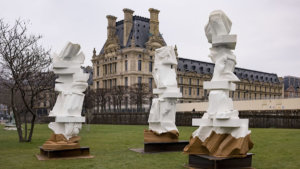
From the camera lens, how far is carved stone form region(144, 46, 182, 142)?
16406mm

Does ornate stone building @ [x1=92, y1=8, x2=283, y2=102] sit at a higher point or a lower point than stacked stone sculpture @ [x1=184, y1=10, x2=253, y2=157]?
higher

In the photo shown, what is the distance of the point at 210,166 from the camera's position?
10.2m

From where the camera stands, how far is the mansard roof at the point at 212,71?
94.4 m

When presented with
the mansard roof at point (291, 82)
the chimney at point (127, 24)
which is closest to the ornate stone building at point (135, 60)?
the chimney at point (127, 24)

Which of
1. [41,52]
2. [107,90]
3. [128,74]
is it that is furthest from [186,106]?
[41,52]

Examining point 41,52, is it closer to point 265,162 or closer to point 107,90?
point 265,162

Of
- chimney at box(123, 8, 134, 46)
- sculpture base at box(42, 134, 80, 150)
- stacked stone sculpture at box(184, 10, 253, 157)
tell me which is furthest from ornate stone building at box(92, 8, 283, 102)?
stacked stone sculpture at box(184, 10, 253, 157)

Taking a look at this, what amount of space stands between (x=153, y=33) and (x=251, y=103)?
47.1m

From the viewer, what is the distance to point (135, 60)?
80688 millimetres

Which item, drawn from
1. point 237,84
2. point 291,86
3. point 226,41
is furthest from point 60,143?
point 291,86

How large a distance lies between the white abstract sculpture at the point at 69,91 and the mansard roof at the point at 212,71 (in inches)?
3014

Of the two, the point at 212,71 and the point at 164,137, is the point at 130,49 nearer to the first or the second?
the point at 212,71

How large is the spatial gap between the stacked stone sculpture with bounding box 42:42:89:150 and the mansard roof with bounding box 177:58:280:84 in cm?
7657

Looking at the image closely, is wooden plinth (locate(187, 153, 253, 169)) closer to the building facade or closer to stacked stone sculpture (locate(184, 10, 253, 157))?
stacked stone sculpture (locate(184, 10, 253, 157))
